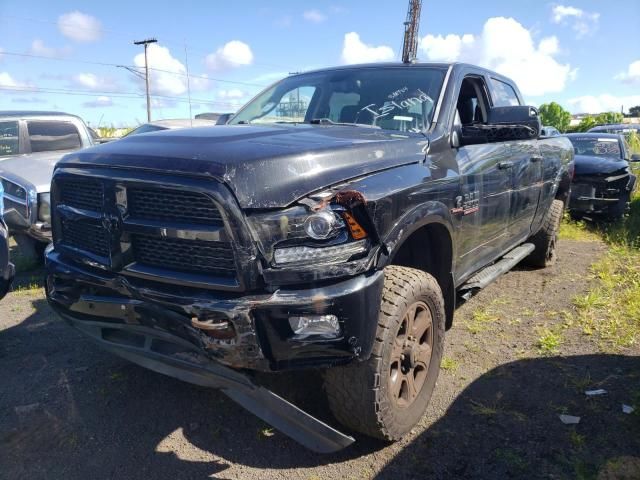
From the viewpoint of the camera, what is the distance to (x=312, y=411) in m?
3.07

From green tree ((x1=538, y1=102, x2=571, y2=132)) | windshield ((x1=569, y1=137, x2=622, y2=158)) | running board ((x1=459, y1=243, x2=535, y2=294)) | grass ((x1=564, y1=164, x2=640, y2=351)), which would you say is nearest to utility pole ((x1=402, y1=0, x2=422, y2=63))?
green tree ((x1=538, y1=102, x2=571, y2=132))

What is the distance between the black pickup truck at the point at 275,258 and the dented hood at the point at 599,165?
23.1ft

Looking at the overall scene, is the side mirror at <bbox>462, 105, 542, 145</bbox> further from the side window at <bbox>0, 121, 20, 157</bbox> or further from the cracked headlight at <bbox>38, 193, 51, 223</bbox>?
the side window at <bbox>0, 121, 20, 157</bbox>

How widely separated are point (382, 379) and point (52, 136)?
671 centimetres

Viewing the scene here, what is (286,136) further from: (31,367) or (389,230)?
(31,367)

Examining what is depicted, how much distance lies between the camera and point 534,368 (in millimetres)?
3609

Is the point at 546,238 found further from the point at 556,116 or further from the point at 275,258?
the point at 556,116

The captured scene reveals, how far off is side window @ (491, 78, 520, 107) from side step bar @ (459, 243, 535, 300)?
133 centimetres

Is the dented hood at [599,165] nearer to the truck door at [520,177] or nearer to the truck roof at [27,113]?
the truck door at [520,177]

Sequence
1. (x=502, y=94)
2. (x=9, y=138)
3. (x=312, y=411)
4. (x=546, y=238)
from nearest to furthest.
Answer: (x=312, y=411), (x=502, y=94), (x=546, y=238), (x=9, y=138)

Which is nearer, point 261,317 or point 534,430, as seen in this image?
point 261,317

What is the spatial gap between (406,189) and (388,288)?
0.50 meters

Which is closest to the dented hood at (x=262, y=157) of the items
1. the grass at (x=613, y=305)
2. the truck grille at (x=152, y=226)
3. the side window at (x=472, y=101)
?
the truck grille at (x=152, y=226)

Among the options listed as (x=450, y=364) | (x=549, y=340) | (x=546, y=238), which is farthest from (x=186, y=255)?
(x=546, y=238)
